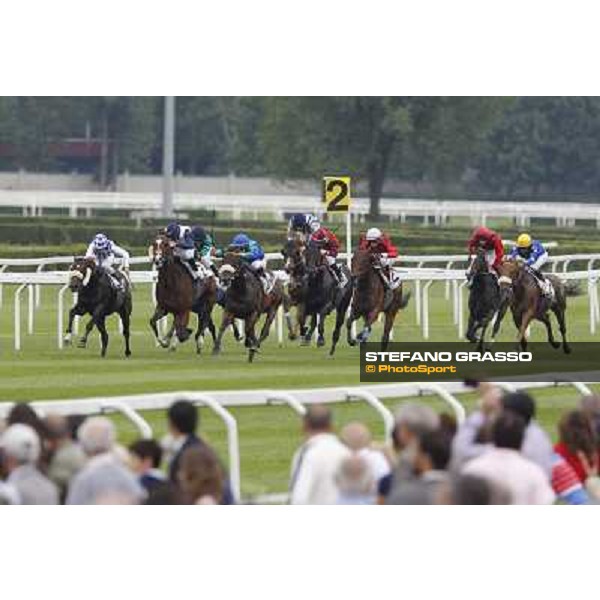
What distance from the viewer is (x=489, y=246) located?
76.7 ft

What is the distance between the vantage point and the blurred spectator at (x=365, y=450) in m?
10.1

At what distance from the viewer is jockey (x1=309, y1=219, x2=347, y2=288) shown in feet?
79.3

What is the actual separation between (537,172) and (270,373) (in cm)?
5122

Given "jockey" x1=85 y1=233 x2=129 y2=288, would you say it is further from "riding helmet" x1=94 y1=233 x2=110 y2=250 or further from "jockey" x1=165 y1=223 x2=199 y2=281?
"jockey" x1=165 y1=223 x2=199 y2=281

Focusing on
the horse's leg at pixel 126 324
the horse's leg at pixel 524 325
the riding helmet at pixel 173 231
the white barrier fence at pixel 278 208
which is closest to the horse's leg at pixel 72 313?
the horse's leg at pixel 126 324

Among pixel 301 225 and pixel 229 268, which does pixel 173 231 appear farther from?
pixel 301 225

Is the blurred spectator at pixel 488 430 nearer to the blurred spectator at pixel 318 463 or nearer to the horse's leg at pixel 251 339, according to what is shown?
the blurred spectator at pixel 318 463

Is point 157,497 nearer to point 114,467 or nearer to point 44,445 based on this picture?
point 114,467

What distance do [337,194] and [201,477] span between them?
14.7m

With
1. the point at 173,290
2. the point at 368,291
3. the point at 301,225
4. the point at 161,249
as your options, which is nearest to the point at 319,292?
the point at 301,225

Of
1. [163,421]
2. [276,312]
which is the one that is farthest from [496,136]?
[163,421]

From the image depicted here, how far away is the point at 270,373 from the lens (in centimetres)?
2006

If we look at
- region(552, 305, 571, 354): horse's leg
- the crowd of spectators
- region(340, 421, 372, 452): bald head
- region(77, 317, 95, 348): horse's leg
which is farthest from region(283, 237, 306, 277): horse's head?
region(340, 421, 372, 452): bald head

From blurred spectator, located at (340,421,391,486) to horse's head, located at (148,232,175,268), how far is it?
12530mm
